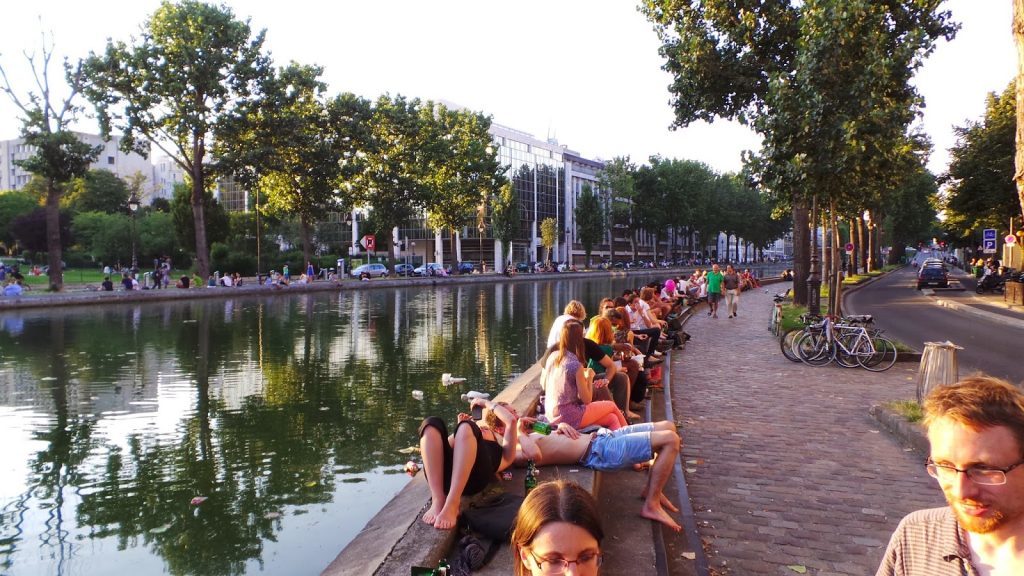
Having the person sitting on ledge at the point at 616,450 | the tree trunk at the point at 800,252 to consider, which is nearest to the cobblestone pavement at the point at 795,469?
the person sitting on ledge at the point at 616,450

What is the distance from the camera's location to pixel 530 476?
5008 mm

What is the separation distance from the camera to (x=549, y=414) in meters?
6.16

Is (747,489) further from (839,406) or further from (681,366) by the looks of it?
(681,366)

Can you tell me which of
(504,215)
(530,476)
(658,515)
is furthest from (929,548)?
(504,215)

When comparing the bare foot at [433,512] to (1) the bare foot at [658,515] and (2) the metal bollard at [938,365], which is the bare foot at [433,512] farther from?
(2) the metal bollard at [938,365]

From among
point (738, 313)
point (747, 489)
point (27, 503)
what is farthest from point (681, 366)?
point (738, 313)

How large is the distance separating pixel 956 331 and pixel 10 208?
79.0 m

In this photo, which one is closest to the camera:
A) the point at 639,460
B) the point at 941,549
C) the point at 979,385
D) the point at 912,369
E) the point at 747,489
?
the point at 979,385

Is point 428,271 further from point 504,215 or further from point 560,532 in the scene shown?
point 560,532

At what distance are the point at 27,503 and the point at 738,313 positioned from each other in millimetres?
23096

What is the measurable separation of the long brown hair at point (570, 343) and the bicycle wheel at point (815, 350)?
8.06 m

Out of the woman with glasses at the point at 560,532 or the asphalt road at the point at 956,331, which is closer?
A: the woman with glasses at the point at 560,532

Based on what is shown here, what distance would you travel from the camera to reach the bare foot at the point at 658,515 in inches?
194

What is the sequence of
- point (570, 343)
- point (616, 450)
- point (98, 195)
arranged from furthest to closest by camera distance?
point (98, 195)
point (570, 343)
point (616, 450)
